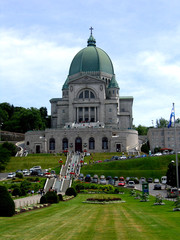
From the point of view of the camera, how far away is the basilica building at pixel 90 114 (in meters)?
108

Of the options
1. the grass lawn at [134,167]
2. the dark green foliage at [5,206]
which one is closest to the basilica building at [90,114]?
the grass lawn at [134,167]

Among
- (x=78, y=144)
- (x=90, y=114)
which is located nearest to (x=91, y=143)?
(x=78, y=144)

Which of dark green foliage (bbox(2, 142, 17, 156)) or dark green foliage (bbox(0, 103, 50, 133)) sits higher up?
dark green foliage (bbox(0, 103, 50, 133))

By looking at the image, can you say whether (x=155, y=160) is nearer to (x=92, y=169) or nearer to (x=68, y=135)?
(x=92, y=169)

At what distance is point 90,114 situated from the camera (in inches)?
4719

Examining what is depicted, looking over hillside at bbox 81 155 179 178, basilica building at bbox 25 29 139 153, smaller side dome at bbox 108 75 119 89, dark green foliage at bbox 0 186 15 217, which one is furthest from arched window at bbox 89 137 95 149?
dark green foliage at bbox 0 186 15 217

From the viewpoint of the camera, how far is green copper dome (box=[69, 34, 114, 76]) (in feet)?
419

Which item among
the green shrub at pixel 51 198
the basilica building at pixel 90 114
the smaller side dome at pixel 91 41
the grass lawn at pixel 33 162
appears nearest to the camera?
the green shrub at pixel 51 198

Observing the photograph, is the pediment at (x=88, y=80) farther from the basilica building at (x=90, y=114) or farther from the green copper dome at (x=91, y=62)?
the green copper dome at (x=91, y=62)

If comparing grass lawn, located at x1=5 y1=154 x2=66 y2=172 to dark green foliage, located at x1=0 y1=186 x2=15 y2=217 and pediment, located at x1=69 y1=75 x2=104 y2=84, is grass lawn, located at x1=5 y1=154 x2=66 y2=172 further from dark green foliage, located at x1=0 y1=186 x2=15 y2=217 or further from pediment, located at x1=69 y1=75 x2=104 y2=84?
dark green foliage, located at x1=0 y1=186 x2=15 y2=217

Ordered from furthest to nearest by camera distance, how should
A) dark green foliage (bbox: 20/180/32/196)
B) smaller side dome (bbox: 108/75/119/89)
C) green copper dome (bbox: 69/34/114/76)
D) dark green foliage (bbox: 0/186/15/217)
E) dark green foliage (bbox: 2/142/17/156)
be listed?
green copper dome (bbox: 69/34/114/76), smaller side dome (bbox: 108/75/119/89), dark green foliage (bbox: 2/142/17/156), dark green foliage (bbox: 20/180/32/196), dark green foliage (bbox: 0/186/15/217)

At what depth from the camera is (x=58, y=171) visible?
80.8m

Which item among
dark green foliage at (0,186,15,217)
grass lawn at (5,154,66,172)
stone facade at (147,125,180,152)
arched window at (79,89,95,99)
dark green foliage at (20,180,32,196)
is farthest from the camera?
arched window at (79,89,95,99)

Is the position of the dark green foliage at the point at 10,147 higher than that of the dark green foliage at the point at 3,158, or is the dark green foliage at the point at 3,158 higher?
the dark green foliage at the point at 10,147
